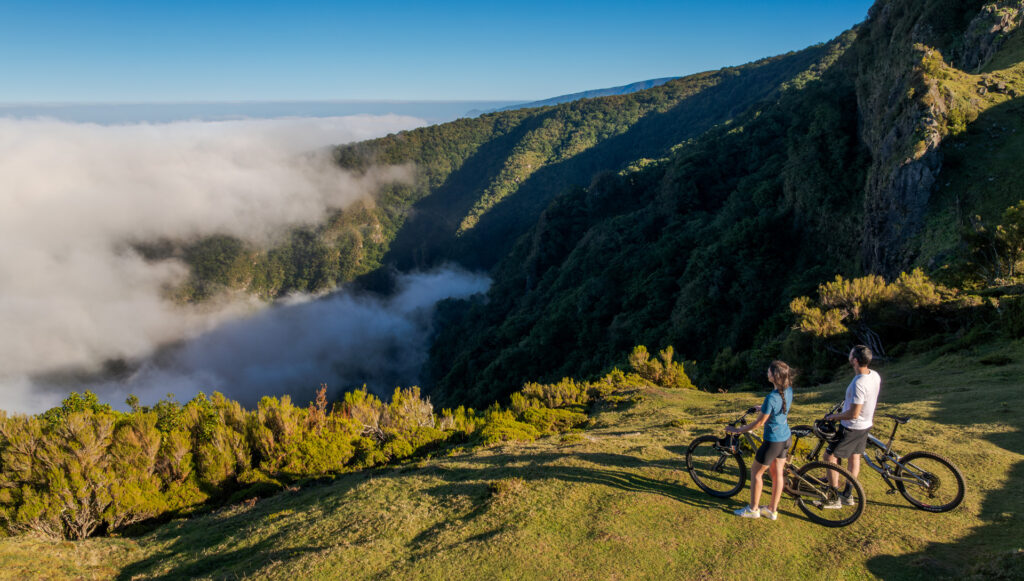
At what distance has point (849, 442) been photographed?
301 inches

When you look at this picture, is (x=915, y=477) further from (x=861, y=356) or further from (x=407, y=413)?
(x=407, y=413)

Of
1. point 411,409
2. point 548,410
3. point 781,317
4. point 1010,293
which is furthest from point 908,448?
point 781,317

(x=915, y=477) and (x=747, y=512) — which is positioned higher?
(x=915, y=477)

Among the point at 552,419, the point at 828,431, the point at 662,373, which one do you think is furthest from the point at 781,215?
the point at 828,431

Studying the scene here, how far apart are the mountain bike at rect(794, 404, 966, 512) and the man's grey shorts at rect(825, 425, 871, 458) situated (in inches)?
7.9

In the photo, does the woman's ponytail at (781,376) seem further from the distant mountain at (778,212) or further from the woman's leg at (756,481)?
the distant mountain at (778,212)

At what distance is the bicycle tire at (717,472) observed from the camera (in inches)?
338

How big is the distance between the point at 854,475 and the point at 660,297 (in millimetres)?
57891

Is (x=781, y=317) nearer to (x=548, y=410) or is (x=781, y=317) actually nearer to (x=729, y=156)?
A: (x=548, y=410)

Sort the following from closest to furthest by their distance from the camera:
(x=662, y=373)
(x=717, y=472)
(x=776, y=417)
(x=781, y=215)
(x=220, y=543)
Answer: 1. (x=776, y=417)
2. (x=717, y=472)
3. (x=220, y=543)
4. (x=662, y=373)
5. (x=781, y=215)

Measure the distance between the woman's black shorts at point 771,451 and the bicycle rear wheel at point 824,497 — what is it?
694 mm

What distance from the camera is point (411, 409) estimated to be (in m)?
23.5

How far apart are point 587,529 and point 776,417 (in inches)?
138

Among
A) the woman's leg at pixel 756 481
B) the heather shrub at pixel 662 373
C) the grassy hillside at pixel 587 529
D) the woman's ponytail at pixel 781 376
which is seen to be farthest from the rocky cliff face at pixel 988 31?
the woman's leg at pixel 756 481
